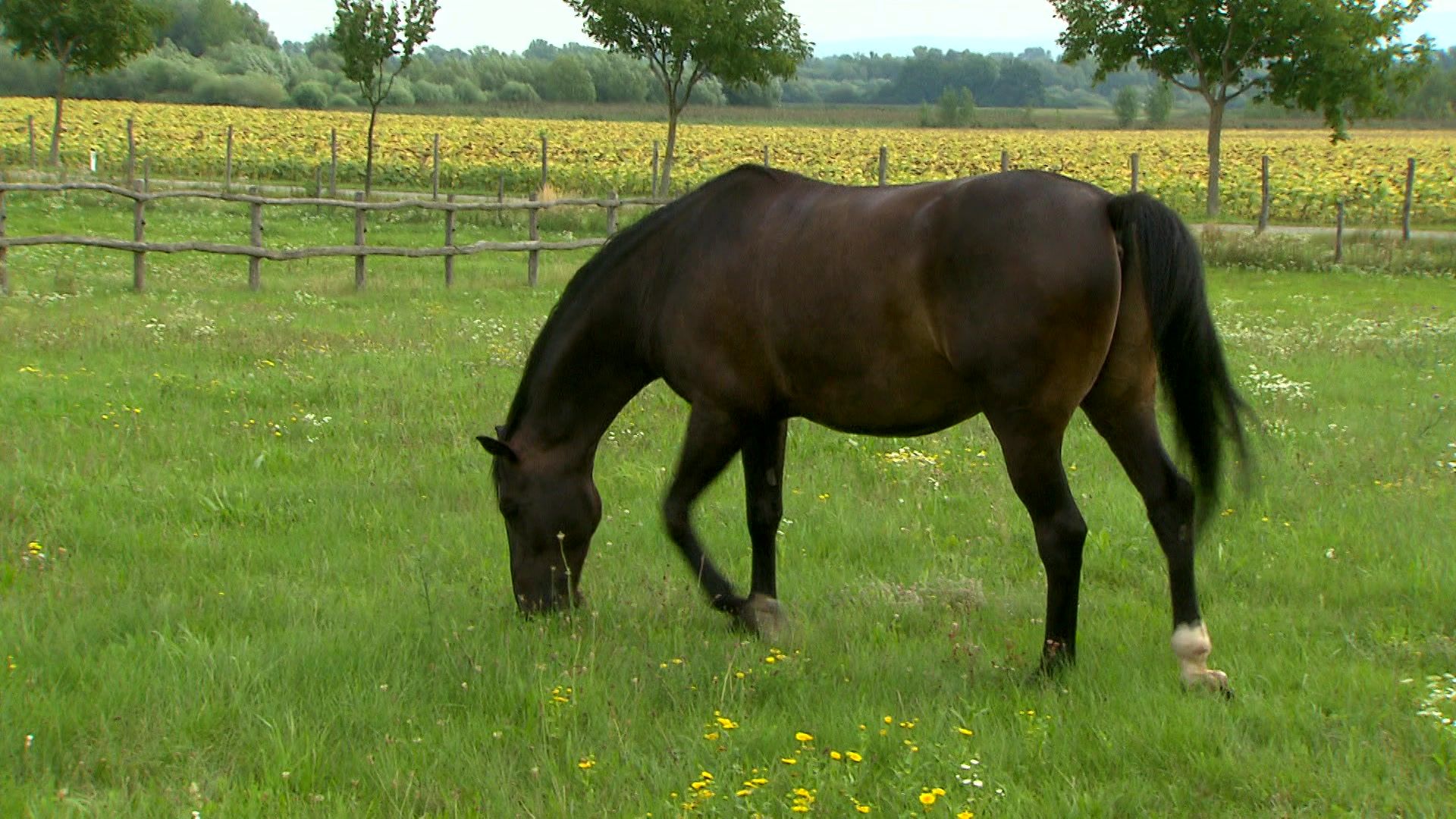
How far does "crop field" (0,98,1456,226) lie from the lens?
108ft

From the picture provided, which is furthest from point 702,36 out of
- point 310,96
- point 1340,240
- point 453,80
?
point 453,80

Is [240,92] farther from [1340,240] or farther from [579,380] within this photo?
[579,380]

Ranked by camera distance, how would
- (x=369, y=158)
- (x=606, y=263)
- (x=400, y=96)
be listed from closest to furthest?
1. (x=606, y=263)
2. (x=369, y=158)
3. (x=400, y=96)

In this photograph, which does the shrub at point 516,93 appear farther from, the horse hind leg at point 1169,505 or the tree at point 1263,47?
the horse hind leg at point 1169,505

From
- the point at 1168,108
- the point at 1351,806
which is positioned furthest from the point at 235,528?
the point at 1168,108

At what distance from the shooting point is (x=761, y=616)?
4.73 m

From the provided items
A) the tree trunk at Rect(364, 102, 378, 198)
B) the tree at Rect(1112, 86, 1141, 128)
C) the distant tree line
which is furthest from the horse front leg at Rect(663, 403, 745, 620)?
the tree at Rect(1112, 86, 1141, 128)

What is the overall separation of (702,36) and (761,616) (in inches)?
974

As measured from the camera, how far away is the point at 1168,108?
242 ft

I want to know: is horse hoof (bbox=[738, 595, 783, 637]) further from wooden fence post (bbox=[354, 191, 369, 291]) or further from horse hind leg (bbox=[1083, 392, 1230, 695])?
wooden fence post (bbox=[354, 191, 369, 291])

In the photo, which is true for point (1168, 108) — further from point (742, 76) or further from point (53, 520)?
point (53, 520)

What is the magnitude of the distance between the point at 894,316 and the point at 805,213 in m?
0.60

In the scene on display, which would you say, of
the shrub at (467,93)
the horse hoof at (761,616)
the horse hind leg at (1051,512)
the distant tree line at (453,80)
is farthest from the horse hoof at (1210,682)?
the shrub at (467,93)

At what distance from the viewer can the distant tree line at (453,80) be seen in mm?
64375
